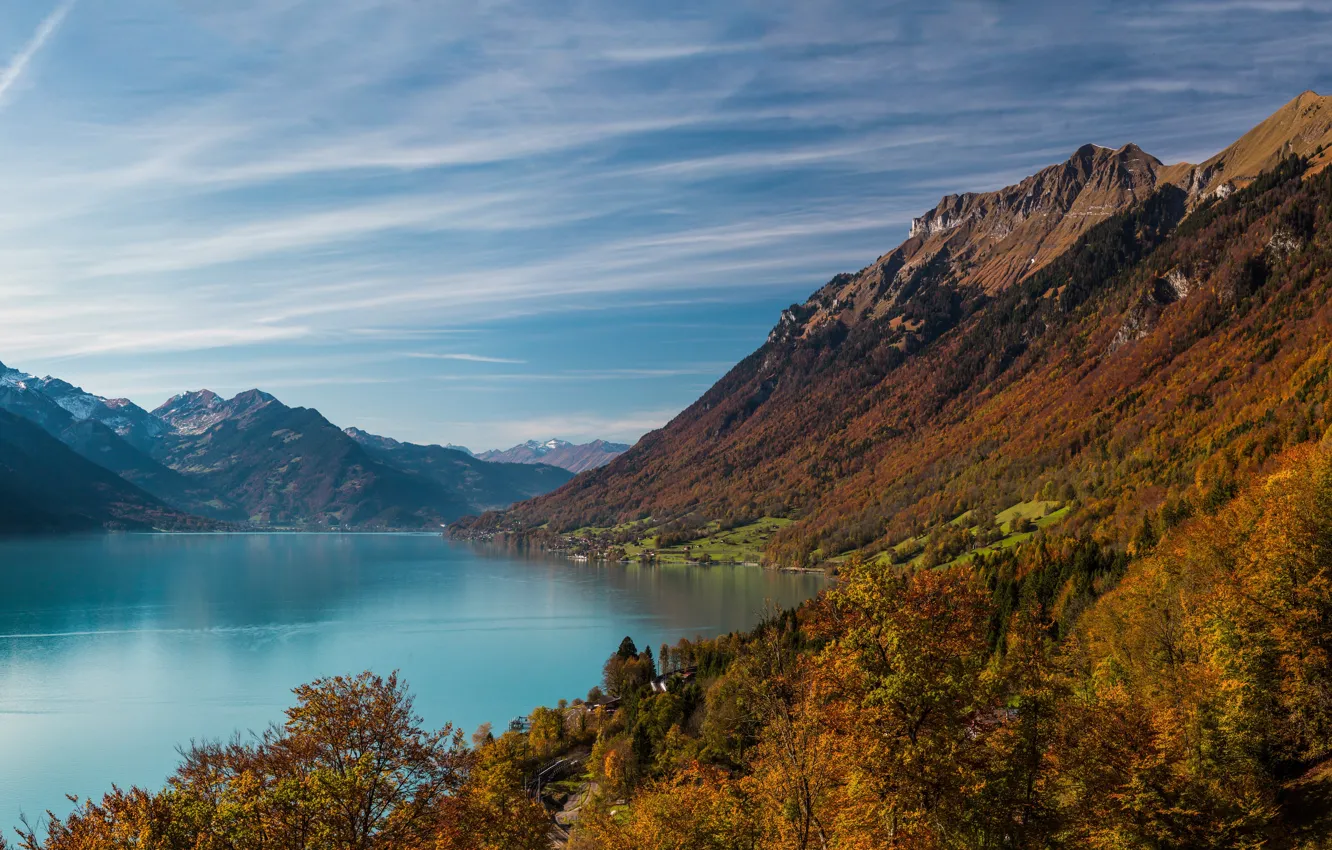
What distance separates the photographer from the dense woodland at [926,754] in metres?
18.2

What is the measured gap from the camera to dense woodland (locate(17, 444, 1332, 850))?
59.6 ft

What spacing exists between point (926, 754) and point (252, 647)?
388ft

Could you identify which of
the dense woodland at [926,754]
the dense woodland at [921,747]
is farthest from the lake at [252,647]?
the dense woodland at [926,754]

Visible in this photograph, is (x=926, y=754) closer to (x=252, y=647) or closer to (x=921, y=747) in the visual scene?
(x=921, y=747)

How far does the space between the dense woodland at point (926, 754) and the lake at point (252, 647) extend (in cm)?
1885

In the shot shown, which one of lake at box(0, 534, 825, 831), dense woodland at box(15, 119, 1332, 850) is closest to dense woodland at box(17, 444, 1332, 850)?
dense woodland at box(15, 119, 1332, 850)

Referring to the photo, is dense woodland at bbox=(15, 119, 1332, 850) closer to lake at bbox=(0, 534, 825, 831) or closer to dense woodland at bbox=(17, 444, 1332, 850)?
dense woodland at bbox=(17, 444, 1332, 850)

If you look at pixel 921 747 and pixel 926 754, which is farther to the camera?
pixel 926 754

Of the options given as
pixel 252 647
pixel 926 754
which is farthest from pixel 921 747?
pixel 252 647

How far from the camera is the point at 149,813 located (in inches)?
677

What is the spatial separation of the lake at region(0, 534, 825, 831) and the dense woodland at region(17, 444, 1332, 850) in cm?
1885

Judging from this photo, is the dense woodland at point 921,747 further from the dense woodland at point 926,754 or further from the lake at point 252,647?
the lake at point 252,647

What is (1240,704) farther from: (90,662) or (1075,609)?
(90,662)

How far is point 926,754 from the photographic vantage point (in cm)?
1866
